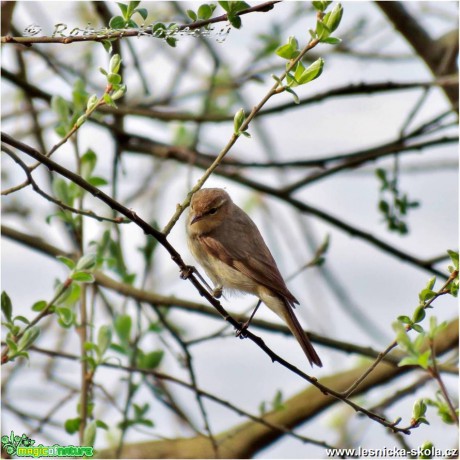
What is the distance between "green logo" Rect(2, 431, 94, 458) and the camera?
136 inches

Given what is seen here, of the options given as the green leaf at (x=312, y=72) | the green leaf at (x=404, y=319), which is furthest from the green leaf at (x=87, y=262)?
the green leaf at (x=404, y=319)

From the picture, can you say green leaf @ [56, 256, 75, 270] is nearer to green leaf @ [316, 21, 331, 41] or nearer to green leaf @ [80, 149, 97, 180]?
green leaf @ [80, 149, 97, 180]

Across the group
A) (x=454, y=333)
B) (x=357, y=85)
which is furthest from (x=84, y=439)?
(x=357, y=85)

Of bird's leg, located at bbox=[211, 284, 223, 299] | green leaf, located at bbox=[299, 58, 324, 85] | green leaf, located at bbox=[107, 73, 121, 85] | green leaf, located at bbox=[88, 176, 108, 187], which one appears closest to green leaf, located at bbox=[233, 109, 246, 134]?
green leaf, located at bbox=[299, 58, 324, 85]

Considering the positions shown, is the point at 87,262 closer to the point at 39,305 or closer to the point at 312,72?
the point at 39,305

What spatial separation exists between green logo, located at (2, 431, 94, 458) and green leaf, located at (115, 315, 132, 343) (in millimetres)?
782

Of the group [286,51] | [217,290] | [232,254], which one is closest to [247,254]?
[232,254]

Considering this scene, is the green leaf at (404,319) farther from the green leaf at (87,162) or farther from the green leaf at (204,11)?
the green leaf at (87,162)

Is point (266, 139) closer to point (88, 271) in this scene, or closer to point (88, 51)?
point (88, 51)

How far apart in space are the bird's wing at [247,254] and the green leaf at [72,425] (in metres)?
1.15

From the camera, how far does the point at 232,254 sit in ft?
14.2

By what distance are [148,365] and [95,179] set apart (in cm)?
113

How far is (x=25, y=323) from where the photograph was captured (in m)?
3.22

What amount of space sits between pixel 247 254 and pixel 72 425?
4.24 feet
